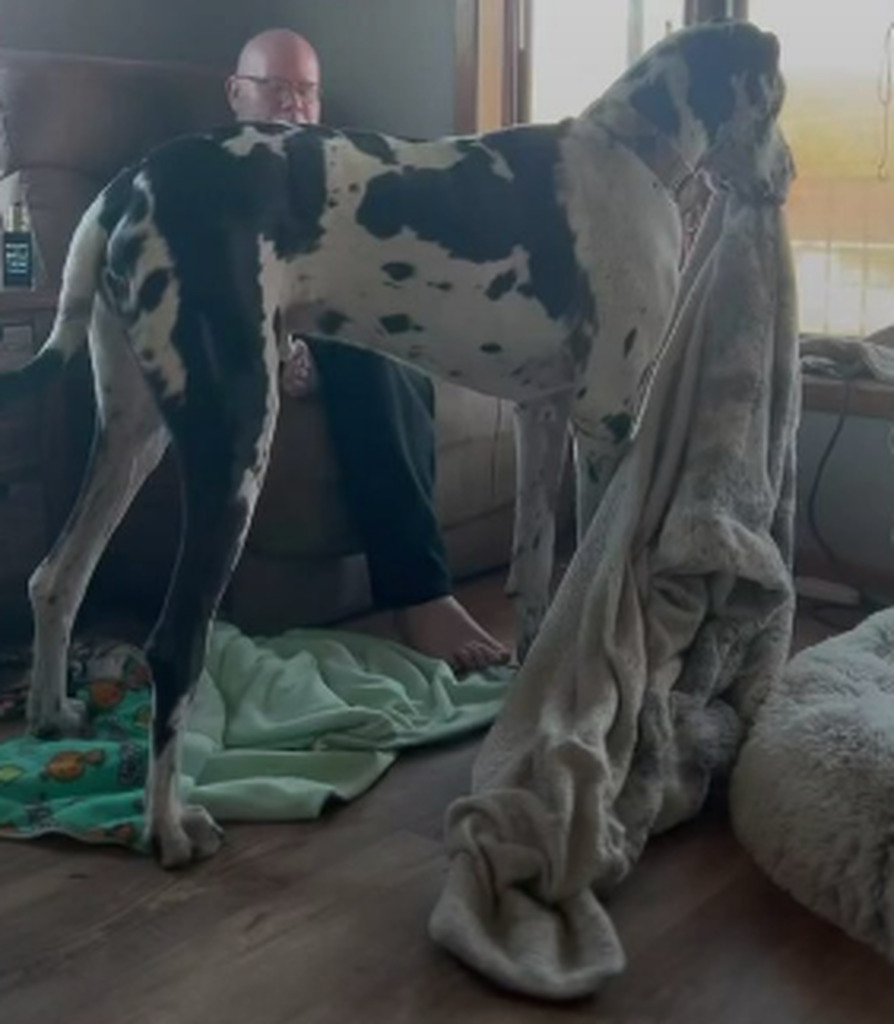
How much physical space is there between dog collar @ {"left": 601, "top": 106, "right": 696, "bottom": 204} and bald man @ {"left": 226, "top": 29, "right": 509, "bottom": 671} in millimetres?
658

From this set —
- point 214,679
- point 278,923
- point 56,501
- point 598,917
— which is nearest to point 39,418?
point 56,501

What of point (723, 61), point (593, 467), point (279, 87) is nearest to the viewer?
point (723, 61)

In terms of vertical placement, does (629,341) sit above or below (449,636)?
above

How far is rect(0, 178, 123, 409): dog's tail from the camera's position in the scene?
162 cm

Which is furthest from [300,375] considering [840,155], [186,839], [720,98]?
[840,155]

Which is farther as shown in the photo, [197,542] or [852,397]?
[852,397]

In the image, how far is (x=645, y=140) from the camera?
69.8 inches

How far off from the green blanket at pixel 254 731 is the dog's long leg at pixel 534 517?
0.14 meters

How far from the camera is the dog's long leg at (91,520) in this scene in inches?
68.9

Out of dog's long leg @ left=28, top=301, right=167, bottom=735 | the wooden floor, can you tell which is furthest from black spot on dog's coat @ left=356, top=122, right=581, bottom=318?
the wooden floor

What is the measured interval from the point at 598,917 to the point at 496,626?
1.14 m

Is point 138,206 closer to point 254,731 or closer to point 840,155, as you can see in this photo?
point 254,731

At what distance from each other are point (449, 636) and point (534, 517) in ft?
1.10

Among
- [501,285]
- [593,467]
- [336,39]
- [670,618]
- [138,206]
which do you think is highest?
[336,39]
